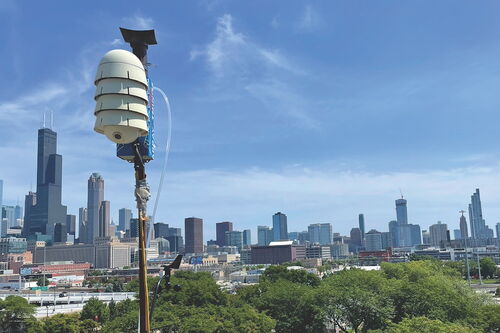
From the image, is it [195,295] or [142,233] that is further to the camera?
[195,295]

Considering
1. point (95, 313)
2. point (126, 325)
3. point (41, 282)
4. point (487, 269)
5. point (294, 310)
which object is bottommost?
point (41, 282)

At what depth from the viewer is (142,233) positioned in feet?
54.1

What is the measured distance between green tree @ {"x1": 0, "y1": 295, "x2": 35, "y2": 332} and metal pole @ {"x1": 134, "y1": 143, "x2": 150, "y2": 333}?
203 feet

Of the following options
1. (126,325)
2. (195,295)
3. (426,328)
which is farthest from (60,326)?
(426,328)

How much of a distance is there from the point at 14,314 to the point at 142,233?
65.5 metres

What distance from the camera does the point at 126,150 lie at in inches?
636

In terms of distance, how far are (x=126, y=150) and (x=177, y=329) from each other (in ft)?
107

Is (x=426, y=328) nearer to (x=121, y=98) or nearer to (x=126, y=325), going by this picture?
(x=126, y=325)

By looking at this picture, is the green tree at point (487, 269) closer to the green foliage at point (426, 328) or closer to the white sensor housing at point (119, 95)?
the green foliage at point (426, 328)

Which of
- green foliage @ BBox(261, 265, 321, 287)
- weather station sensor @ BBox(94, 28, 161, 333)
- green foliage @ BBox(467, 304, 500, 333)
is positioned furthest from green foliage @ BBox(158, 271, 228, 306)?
weather station sensor @ BBox(94, 28, 161, 333)

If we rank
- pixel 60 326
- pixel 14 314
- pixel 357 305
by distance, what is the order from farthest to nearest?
1. pixel 14 314
2. pixel 60 326
3. pixel 357 305

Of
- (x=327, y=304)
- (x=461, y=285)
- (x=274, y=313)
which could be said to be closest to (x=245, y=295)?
(x=274, y=313)

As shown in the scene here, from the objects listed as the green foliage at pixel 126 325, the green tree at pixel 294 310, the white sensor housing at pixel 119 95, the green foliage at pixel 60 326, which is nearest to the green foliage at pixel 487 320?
the green tree at pixel 294 310

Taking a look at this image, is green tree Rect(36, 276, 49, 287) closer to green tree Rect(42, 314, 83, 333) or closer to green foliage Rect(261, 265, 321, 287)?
green foliage Rect(261, 265, 321, 287)
